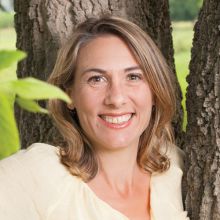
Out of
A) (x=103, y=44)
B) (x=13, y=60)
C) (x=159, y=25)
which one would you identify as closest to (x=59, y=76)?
(x=103, y=44)

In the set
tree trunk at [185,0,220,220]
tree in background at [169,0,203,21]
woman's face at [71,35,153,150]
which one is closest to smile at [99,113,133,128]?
woman's face at [71,35,153,150]

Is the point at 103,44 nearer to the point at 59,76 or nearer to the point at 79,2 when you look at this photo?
the point at 59,76

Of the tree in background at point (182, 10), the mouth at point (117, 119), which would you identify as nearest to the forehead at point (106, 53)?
the mouth at point (117, 119)

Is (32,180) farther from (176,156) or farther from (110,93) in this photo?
(176,156)

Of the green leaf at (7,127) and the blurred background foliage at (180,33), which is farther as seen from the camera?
the blurred background foliage at (180,33)

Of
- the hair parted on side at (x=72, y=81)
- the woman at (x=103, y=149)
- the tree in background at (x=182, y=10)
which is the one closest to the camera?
the woman at (x=103, y=149)

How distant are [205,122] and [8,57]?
133 cm

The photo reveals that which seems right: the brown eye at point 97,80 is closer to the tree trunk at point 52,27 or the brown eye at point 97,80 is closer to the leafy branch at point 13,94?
the tree trunk at point 52,27

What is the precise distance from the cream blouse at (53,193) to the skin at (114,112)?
6 centimetres

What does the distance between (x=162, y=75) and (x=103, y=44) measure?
0.24 meters

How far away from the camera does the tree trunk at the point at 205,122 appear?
1711 mm

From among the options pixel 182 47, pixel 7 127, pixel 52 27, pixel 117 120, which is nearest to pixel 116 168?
pixel 117 120

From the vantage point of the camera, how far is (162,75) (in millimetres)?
1856

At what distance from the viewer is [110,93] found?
1.67m
